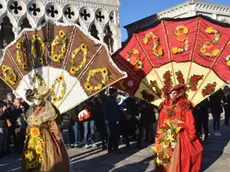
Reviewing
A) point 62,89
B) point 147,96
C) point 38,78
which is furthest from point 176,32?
point 38,78

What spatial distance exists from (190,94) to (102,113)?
3.82 metres

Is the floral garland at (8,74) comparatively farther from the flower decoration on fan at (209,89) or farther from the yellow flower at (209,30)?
the yellow flower at (209,30)

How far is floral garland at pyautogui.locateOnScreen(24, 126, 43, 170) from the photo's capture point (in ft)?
19.1

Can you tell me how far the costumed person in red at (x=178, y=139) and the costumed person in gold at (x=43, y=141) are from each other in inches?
63.6

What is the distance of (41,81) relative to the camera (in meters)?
6.74

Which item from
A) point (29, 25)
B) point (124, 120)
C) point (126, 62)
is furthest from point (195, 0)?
point (126, 62)

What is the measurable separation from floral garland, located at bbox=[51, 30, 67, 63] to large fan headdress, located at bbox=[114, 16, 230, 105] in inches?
53.4

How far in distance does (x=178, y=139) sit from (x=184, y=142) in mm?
111

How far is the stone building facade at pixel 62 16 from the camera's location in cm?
2159

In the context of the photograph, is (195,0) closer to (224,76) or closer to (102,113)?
(102,113)

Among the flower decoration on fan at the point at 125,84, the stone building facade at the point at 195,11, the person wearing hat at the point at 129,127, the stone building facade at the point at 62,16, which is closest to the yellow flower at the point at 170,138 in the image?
the flower decoration on fan at the point at 125,84

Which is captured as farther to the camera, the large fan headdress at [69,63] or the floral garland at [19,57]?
the floral garland at [19,57]

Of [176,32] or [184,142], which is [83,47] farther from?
[184,142]

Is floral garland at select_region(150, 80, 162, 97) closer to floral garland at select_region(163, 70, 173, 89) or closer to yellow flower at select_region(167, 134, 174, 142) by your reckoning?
floral garland at select_region(163, 70, 173, 89)
